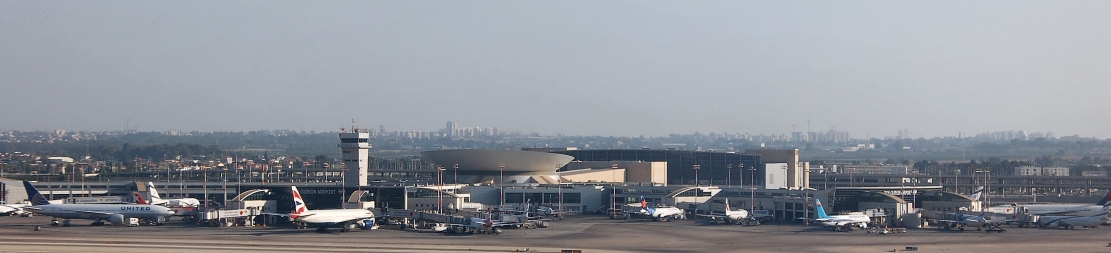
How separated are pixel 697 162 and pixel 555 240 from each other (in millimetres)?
89092

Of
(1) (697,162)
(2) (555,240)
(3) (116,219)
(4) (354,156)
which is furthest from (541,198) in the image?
(1) (697,162)

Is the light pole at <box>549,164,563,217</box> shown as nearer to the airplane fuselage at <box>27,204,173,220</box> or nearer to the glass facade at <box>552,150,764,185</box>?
the glass facade at <box>552,150,764,185</box>

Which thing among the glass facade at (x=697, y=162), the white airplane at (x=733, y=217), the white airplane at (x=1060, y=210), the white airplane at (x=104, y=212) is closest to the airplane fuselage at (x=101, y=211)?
the white airplane at (x=104, y=212)

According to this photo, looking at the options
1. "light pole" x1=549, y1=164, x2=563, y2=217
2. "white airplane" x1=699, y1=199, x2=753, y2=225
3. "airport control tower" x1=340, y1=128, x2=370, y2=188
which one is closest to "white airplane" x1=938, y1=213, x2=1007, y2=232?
"white airplane" x1=699, y1=199, x2=753, y2=225

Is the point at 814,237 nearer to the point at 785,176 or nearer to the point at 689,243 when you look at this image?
the point at 689,243

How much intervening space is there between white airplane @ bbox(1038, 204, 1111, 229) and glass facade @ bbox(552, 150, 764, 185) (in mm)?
64094

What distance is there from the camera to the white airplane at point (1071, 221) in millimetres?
93812

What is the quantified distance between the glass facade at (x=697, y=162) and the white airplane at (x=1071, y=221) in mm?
64094

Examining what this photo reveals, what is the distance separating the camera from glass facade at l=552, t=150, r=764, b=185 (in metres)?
162

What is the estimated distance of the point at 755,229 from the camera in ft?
305

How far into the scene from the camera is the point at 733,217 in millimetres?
100500

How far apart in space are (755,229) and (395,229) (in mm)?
27102

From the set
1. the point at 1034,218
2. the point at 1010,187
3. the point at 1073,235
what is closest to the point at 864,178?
the point at 1010,187

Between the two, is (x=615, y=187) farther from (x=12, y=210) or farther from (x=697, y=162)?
(x=12, y=210)
